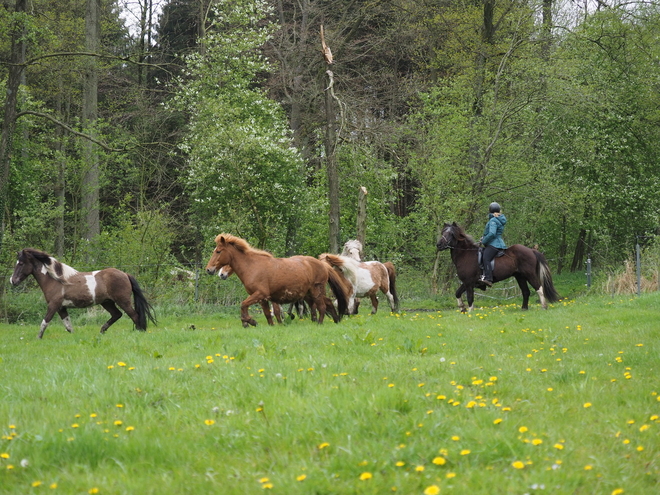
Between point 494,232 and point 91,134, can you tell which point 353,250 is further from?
point 91,134

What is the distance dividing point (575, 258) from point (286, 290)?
2328cm

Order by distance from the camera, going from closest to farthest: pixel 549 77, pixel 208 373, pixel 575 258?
pixel 208 373, pixel 549 77, pixel 575 258

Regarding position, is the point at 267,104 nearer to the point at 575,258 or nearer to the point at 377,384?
the point at 575,258

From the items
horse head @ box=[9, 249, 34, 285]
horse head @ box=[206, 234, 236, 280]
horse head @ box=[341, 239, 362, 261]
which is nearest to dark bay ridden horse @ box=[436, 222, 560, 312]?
horse head @ box=[341, 239, 362, 261]

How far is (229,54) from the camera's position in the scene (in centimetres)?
3038

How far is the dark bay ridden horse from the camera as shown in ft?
54.9

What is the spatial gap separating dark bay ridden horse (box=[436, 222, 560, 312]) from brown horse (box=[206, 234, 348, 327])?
3.88 m

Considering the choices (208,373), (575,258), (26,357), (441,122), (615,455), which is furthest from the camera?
(575,258)

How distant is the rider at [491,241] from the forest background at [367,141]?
6322 millimetres

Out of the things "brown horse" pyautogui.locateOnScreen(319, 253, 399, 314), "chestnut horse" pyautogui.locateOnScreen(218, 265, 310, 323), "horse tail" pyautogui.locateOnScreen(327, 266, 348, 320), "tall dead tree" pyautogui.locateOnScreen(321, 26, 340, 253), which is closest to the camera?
"chestnut horse" pyautogui.locateOnScreen(218, 265, 310, 323)

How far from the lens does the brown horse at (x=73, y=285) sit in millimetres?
14656

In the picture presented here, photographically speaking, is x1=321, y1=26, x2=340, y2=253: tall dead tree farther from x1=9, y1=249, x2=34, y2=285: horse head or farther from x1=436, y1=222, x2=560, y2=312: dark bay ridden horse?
x1=9, y1=249, x2=34, y2=285: horse head

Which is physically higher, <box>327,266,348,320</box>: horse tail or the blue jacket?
the blue jacket

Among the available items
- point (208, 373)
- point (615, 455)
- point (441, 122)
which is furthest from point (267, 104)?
point (615, 455)
